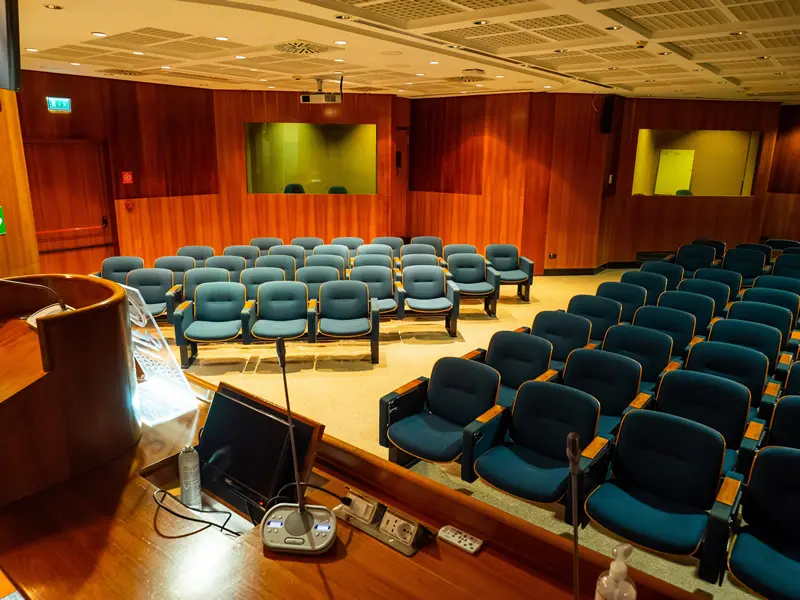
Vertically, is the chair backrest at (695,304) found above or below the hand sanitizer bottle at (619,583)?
below

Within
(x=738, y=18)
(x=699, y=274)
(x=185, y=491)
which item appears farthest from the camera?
(x=699, y=274)

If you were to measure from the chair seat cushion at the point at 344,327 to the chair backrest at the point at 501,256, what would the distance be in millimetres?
3333

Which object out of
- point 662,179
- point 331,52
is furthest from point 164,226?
point 662,179

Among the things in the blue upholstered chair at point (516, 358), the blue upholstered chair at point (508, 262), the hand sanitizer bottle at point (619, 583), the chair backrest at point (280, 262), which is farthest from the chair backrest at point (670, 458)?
the blue upholstered chair at point (508, 262)

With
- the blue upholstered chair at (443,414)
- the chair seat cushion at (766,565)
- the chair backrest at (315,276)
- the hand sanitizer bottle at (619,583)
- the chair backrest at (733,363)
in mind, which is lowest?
the chair seat cushion at (766,565)

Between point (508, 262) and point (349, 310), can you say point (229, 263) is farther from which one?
point (508, 262)

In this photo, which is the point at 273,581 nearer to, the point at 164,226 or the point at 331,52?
the point at 331,52

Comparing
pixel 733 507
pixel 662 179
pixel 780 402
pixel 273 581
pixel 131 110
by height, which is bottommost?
pixel 733 507

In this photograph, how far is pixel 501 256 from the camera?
9.17 metres

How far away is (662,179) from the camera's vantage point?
13.5 metres

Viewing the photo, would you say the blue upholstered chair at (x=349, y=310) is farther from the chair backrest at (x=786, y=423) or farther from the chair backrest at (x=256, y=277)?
the chair backrest at (x=786, y=423)

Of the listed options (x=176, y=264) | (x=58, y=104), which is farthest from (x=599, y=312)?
(x=58, y=104)

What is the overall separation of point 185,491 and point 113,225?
827cm

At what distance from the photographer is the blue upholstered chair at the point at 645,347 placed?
484 cm
